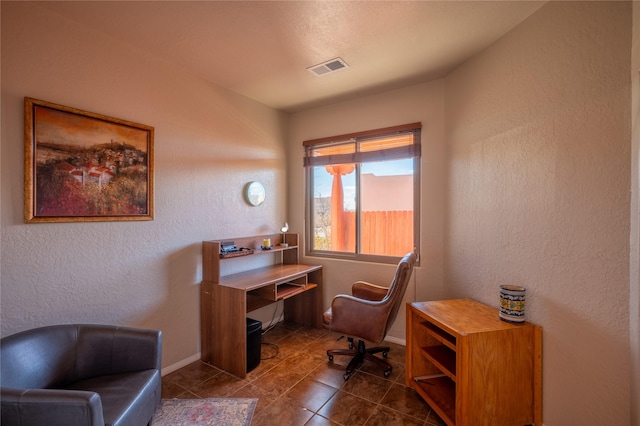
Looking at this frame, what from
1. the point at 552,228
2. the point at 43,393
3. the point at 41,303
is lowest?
the point at 43,393

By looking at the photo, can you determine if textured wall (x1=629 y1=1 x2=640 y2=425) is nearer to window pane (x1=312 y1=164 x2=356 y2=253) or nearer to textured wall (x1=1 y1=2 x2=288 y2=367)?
window pane (x1=312 y1=164 x2=356 y2=253)

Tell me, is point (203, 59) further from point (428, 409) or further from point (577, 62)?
point (428, 409)

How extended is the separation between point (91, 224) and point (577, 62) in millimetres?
3315

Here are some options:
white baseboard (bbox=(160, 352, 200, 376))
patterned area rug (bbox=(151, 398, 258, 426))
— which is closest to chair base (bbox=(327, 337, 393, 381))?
patterned area rug (bbox=(151, 398, 258, 426))

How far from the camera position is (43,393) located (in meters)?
1.17

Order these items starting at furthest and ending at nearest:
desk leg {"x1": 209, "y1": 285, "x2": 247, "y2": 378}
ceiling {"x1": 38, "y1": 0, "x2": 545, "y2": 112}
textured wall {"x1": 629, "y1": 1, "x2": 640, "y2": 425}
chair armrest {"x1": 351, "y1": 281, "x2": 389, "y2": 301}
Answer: chair armrest {"x1": 351, "y1": 281, "x2": 389, "y2": 301} → desk leg {"x1": 209, "y1": 285, "x2": 247, "y2": 378} → ceiling {"x1": 38, "y1": 0, "x2": 545, "y2": 112} → textured wall {"x1": 629, "y1": 1, "x2": 640, "y2": 425}

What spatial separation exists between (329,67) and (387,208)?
5.24ft

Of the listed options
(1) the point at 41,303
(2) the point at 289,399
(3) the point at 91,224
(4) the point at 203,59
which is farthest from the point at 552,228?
(1) the point at 41,303

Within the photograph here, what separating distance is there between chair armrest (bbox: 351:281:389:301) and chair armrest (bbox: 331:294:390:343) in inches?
18.9

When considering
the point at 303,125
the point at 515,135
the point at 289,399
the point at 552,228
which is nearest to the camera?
the point at 552,228

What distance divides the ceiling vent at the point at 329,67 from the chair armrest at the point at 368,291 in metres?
2.19

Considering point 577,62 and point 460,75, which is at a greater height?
point 460,75

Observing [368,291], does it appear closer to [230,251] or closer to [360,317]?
[360,317]

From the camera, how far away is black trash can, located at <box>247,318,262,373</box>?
244 cm
